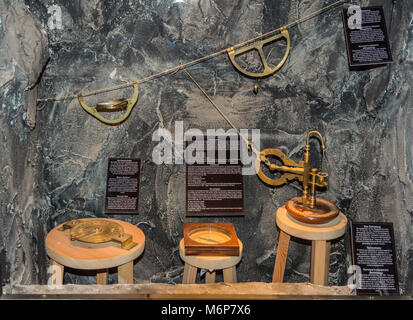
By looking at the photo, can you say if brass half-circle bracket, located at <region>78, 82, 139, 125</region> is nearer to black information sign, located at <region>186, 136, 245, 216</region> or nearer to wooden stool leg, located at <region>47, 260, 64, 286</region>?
black information sign, located at <region>186, 136, 245, 216</region>

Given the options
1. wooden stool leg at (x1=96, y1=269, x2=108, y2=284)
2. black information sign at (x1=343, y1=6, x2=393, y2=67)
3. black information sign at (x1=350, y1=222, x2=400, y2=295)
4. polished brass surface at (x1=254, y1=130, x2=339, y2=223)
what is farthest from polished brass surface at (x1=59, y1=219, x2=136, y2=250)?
black information sign at (x1=343, y1=6, x2=393, y2=67)

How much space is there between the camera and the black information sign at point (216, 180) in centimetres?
222

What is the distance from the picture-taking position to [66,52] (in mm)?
2240

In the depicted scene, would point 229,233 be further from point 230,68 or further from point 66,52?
point 66,52

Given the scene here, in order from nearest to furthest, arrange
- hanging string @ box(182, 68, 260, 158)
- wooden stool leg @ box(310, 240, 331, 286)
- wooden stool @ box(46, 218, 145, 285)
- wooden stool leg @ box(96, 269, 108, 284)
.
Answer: wooden stool @ box(46, 218, 145, 285)
wooden stool leg @ box(310, 240, 331, 286)
wooden stool leg @ box(96, 269, 108, 284)
hanging string @ box(182, 68, 260, 158)

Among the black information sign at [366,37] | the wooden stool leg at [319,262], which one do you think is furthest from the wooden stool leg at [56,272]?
the black information sign at [366,37]

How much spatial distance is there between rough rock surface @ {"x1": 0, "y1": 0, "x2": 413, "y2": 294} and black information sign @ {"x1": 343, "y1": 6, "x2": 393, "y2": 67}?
46 mm

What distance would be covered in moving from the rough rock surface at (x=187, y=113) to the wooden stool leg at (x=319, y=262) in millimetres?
364

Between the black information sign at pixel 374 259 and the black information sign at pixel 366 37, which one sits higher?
the black information sign at pixel 366 37

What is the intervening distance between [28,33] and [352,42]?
1606 mm

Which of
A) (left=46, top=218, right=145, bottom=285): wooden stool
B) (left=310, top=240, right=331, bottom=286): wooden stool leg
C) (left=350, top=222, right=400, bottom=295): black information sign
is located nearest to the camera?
(left=350, top=222, right=400, bottom=295): black information sign

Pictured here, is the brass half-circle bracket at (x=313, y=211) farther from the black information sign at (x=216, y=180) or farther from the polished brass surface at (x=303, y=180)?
the black information sign at (x=216, y=180)

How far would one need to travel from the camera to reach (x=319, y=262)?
1946 mm

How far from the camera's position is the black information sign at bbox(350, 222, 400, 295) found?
5.40 feet
